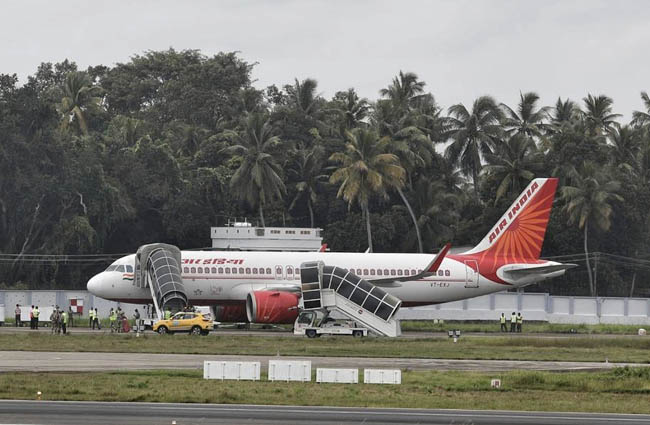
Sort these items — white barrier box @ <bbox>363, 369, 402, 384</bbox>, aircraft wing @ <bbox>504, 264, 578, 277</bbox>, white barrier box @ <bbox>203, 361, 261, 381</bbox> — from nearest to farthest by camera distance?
1. white barrier box @ <bbox>363, 369, 402, 384</bbox>
2. white barrier box @ <bbox>203, 361, 261, 381</bbox>
3. aircraft wing @ <bbox>504, 264, 578, 277</bbox>

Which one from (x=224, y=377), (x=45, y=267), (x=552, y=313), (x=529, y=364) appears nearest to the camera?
(x=224, y=377)

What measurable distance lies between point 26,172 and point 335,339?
54.4 m

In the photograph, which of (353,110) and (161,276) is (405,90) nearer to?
(353,110)

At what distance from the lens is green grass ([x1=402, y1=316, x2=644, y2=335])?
277ft

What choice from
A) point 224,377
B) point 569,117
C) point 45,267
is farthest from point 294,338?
point 569,117

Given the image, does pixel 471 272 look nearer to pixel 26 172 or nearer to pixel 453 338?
pixel 453 338

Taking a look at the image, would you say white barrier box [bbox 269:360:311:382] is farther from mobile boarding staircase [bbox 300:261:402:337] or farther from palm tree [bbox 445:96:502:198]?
palm tree [bbox 445:96:502:198]

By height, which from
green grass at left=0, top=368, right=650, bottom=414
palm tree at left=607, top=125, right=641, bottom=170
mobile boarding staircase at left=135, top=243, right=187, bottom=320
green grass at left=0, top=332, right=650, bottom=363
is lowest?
green grass at left=0, top=368, right=650, bottom=414

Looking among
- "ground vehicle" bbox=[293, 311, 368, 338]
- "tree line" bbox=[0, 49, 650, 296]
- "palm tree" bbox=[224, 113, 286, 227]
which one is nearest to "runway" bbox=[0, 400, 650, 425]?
"ground vehicle" bbox=[293, 311, 368, 338]

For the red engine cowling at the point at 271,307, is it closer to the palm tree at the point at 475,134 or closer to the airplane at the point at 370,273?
the airplane at the point at 370,273

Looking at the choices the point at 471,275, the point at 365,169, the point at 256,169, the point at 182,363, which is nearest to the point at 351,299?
the point at 471,275

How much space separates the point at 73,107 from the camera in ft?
485

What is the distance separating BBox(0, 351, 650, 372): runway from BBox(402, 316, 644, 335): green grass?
101 ft

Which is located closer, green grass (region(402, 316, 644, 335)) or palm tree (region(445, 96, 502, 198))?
green grass (region(402, 316, 644, 335))
